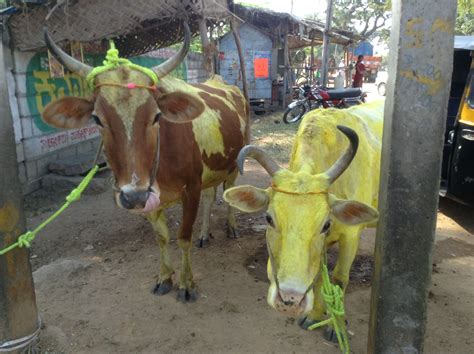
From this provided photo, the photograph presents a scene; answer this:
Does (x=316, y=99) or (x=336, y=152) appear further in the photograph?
→ (x=316, y=99)

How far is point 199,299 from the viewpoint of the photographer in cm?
405

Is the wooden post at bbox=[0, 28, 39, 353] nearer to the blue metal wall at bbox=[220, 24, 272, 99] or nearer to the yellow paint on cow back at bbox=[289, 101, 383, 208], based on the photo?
the yellow paint on cow back at bbox=[289, 101, 383, 208]

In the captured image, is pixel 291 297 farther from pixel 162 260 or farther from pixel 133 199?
pixel 162 260

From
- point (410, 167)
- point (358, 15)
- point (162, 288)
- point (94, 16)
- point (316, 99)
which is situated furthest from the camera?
point (358, 15)

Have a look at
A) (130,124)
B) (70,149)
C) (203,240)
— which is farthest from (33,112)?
(130,124)

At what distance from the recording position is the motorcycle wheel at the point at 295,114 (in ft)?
44.9

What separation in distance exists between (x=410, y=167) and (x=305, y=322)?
1.79m

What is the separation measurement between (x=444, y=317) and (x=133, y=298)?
8.85 ft

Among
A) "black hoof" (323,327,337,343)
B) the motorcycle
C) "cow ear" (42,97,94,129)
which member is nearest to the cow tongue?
"cow ear" (42,97,94,129)

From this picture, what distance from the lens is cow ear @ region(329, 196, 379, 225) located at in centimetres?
257

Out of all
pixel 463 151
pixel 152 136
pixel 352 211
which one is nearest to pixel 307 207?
pixel 352 211

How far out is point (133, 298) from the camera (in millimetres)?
4059

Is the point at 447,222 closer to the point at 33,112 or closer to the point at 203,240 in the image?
the point at 203,240

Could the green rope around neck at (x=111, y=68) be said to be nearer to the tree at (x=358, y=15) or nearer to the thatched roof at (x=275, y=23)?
the thatched roof at (x=275, y=23)
